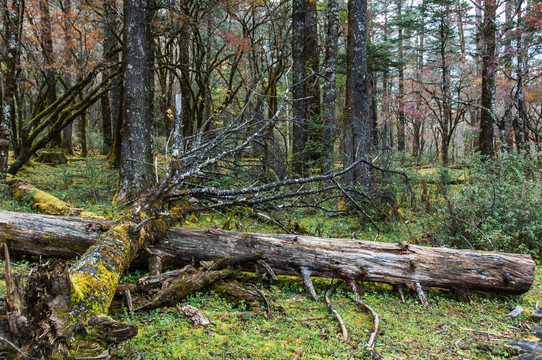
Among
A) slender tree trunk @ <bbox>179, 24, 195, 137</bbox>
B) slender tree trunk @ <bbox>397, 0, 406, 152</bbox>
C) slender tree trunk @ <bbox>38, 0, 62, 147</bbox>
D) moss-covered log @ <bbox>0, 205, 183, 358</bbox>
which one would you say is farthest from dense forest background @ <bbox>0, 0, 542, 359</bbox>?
slender tree trunk @ <bbox>397, 0, 406, 152</bbox>

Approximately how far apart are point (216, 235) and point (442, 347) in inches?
107

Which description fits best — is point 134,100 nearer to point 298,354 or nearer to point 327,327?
point 327,327

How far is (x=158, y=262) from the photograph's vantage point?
12.7 feet

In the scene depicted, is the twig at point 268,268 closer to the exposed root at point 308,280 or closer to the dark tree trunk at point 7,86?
the exposed root at point 308,280

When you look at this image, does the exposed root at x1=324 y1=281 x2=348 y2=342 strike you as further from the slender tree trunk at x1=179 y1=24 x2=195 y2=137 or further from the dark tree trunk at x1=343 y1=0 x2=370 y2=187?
the slender tree trunk at x1=179 y1=24 x2=195 y2=137

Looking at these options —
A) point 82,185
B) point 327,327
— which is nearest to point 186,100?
point 82,185

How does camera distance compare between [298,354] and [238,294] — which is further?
[238,294]

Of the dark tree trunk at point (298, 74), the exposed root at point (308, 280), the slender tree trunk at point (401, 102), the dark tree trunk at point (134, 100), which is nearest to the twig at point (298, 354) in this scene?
the exposed root at point (308, 280)

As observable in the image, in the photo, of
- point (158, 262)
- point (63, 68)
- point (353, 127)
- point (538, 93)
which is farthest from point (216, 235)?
point (538, 93)

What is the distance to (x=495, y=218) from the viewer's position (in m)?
5.24

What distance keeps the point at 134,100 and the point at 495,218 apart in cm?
690

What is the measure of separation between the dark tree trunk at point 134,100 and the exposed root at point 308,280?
411cm

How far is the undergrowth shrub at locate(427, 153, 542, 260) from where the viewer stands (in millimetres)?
5051

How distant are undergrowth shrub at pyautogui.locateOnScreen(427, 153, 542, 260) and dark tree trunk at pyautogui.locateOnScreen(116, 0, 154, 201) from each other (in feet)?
18.8
